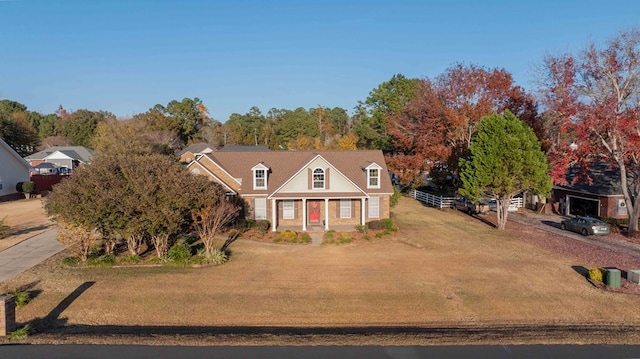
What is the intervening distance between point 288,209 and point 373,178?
6.99 metres

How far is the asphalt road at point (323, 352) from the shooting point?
10.4 m

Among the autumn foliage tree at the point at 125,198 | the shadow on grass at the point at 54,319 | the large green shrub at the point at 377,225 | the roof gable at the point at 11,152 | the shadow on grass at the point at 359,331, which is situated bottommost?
the shadow on grass at the point at 359,331

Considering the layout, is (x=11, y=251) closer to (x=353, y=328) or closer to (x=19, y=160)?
(x=353, y=328)

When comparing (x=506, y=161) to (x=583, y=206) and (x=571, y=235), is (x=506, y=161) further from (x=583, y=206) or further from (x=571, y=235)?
(x=583, y=206)

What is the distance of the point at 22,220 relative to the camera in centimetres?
3161

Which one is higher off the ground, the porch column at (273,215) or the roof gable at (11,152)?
the roof gable at (11,152)

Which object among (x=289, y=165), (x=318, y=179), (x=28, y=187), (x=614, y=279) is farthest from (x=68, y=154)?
(x=614, y=279)

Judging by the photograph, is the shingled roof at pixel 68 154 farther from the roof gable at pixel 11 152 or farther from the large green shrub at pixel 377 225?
the large green shrub at pixel 377 225

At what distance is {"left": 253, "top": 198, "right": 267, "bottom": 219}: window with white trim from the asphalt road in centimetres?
2004

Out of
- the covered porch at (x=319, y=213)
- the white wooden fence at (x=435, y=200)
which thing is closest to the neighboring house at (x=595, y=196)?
the white wooden fence at (x=435, y=200)

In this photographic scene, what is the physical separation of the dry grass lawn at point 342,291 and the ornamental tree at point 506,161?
6305 millimetres

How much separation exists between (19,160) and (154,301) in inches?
1548

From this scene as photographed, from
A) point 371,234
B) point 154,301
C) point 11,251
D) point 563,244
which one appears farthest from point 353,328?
point 11,251

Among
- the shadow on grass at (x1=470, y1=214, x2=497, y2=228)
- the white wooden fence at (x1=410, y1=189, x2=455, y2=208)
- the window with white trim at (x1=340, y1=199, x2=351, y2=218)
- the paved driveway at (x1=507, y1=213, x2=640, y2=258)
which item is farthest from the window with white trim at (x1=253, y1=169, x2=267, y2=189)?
the paved driveway at (x1=507, y1=213, x2=640, y2=258)
